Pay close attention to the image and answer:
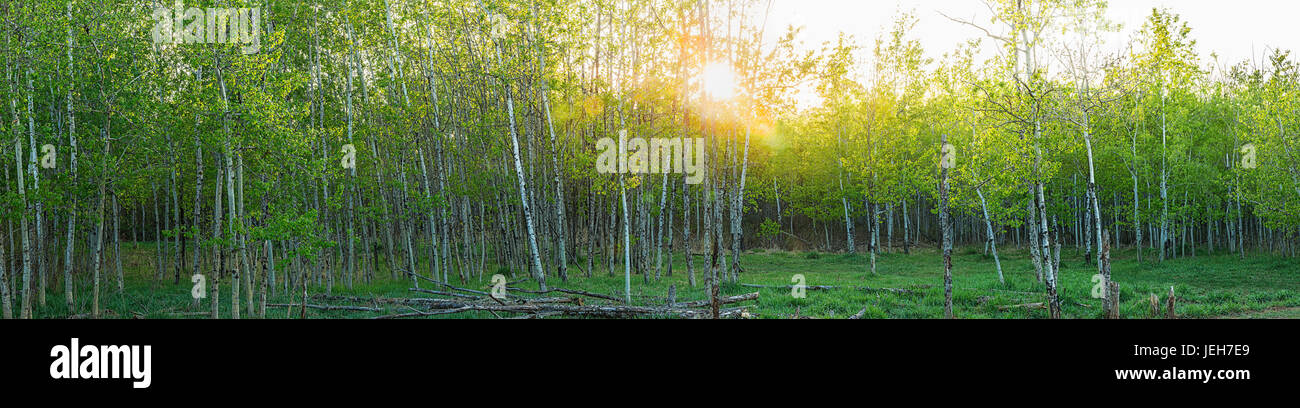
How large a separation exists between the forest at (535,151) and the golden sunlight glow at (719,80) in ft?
0.17

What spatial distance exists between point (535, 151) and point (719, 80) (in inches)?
334

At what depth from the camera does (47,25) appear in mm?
11516

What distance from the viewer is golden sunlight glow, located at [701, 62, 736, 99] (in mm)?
16641

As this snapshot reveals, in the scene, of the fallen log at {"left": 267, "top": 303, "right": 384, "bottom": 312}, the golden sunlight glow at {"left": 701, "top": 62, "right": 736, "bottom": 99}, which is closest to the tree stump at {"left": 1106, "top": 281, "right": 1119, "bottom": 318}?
the golden sunlight glow at {"left": 701, "top": 62, "right": 736, "bottom": 99}

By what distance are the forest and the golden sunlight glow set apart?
5 cm

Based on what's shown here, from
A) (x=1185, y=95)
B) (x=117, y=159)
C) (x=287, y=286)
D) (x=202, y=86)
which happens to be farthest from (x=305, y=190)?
(x=1185, y=95)

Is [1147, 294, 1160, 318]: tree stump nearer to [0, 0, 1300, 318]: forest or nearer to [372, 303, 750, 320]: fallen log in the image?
[0, 0, 1300, 318]: forest

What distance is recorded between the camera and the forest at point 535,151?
11625mm

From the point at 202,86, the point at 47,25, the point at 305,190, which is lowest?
the point at 305,190

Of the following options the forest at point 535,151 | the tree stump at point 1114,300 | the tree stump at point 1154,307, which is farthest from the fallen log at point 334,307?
the tree stump at point 1154,307
